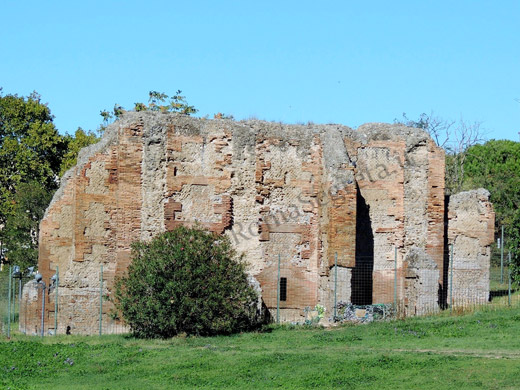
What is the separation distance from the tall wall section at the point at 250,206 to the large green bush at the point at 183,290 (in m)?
2.53

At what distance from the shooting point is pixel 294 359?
1930cm

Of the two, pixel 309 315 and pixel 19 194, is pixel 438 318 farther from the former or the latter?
pixel 19 194

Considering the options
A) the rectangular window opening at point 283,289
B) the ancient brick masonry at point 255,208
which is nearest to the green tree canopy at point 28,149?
the ancient brick masonry at point 255,208

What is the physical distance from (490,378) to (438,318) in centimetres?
841

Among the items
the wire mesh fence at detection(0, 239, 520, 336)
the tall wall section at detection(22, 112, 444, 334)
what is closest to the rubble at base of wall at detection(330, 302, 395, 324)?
the wire mesh fence at detection(0, 239, 520, 336)

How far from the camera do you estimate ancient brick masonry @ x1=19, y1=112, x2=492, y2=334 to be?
26547 millimetres

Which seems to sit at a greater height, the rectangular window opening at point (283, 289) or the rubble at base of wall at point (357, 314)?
the rectangular window opening at point (283, 289)

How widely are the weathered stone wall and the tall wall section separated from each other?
137 cm

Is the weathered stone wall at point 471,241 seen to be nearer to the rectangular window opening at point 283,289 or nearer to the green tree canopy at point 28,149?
the rectangular window opening at point 283,289

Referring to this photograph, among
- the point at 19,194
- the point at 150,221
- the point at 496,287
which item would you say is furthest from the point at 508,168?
the point at 150,221

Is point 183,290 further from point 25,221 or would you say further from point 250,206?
point 25,221

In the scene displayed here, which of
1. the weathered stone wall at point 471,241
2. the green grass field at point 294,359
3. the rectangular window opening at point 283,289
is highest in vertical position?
the weathered stone wall at point 471,241

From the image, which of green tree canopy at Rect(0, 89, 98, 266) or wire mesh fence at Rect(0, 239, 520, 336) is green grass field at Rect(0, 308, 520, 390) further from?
green tree canopy at Rect(0, 89, 98, 266)

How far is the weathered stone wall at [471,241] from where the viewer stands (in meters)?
28.7
